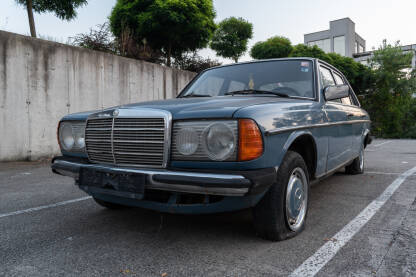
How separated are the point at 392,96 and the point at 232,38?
1448cm

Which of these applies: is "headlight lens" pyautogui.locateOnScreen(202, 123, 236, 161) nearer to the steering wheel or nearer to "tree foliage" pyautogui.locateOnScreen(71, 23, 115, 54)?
the steering wheel

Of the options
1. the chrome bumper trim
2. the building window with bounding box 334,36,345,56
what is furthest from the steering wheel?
the building window with bounding box 334,36,345,56

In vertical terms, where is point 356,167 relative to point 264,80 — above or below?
below

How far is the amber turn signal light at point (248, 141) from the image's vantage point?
2029 mm

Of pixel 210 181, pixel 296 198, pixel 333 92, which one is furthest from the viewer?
pixel 333 92

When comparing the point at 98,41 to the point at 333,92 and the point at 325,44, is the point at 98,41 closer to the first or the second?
the point at 333,92

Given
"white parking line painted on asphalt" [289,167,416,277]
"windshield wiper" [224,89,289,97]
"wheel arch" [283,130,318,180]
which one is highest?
"windshield wiper" [224,89,289,97]

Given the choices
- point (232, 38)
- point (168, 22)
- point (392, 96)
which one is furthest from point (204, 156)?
point (232, 38)

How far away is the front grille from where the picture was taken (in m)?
2.22

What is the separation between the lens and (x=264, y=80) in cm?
325

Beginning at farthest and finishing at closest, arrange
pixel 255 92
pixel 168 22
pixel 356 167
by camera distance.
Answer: pixel 168 22 < pixel 356 167 < pixel 255 92

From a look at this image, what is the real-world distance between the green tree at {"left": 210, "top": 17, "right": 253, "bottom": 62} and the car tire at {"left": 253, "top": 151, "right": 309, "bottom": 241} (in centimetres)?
2881

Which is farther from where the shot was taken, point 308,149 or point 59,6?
point 59,6

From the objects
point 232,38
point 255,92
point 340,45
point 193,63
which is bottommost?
point 255,92
